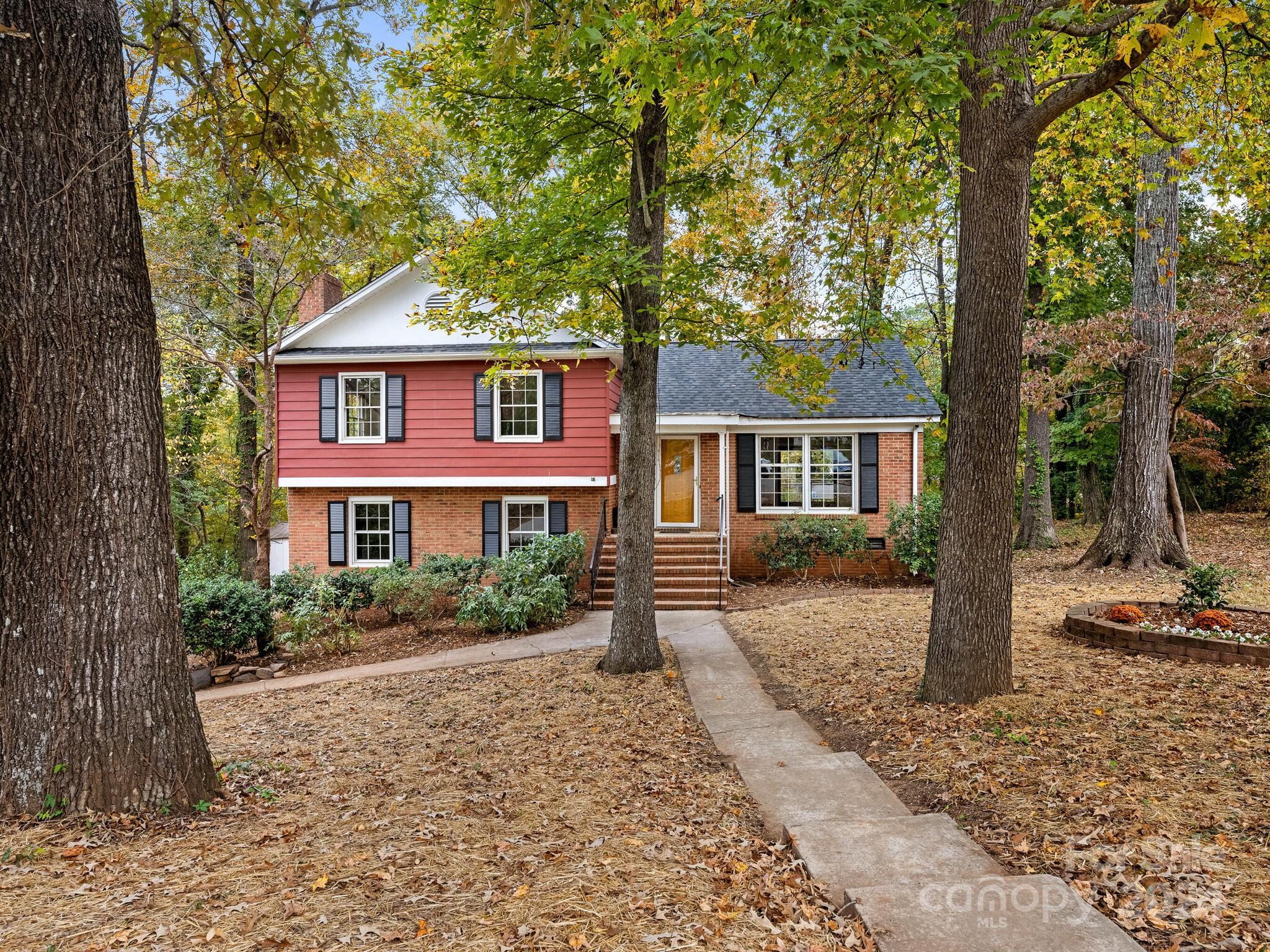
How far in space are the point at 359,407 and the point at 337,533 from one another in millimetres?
2721

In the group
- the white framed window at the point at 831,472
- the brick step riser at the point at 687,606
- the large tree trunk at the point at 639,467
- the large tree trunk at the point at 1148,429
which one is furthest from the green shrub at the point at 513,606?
the large tree trunk at the point at 1148,429

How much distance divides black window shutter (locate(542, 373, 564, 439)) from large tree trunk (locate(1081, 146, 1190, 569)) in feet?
32.3

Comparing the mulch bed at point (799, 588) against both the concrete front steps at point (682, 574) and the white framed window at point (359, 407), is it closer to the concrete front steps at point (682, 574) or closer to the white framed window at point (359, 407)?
the concrete front steps at point (682, 574)

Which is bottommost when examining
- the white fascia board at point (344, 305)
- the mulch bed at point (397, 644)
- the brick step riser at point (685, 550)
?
the mulch bed at point (397, 644)

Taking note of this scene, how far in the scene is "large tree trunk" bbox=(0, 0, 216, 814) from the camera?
363 cm

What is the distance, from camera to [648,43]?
374 cm

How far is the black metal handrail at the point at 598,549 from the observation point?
497 inches

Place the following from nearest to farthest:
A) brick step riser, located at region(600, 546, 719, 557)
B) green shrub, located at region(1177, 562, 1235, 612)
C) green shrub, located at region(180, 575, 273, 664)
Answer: green shrub, located at region(1177, 562, 1235, 612) → green shrub, located at region(180, 575, 273, 664) → brick step riser, located at region(600, 546, 719, 557)

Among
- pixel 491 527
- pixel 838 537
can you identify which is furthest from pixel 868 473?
pixel 491 527

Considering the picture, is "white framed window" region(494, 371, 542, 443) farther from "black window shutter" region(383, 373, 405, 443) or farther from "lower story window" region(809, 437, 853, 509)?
"lower story window" region(809, 437, 853, 509)

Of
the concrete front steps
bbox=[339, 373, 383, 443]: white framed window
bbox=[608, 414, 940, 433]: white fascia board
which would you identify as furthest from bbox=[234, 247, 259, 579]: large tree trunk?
bbox=[608, 414, 940, 433]: white fascia board

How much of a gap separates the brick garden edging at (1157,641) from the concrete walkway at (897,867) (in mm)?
3709

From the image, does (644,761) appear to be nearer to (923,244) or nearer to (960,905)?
(960,905)

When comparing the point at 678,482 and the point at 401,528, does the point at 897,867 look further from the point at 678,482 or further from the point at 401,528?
the point at 401,528
